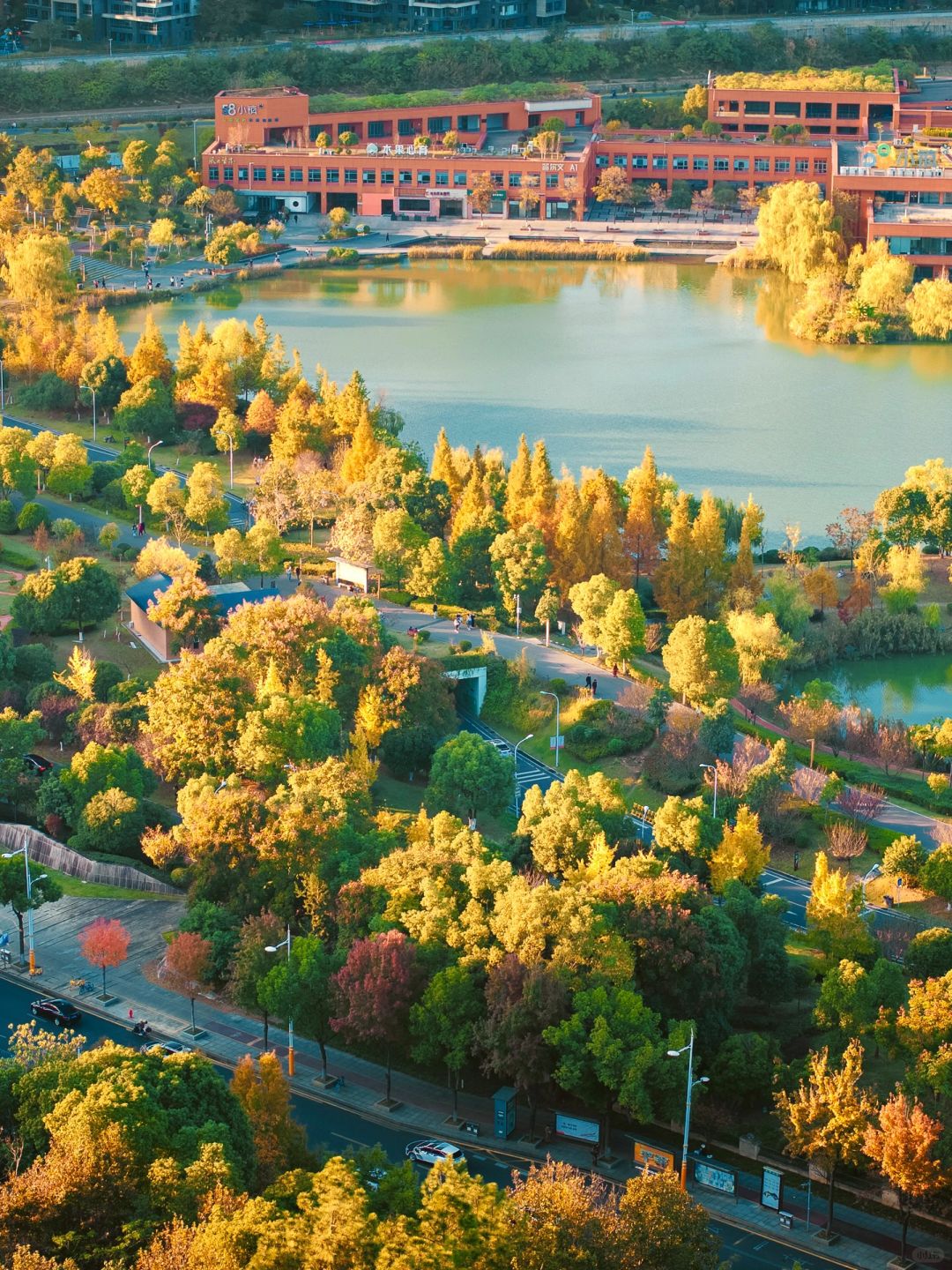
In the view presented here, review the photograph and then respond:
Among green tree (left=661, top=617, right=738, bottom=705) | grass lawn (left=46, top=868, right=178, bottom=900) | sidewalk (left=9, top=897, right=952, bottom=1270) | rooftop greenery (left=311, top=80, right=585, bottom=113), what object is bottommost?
sidewalk (left=9, top=897, right=952, bottom=1270)

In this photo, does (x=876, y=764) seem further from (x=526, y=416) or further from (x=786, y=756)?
(x=526, y=416)

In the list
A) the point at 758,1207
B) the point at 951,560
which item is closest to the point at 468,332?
the point at 951,560

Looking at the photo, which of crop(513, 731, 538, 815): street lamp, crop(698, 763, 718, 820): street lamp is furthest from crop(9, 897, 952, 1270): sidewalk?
crop(698, 763, 718, 820): street lamp

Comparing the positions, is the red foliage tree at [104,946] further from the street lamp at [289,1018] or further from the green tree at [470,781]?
the green tree at [470,781]

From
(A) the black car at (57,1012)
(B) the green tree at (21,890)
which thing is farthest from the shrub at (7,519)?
(A) the black car at (57,1012)

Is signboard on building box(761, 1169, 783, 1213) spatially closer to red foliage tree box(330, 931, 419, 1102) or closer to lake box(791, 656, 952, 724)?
red foliage tree box(330, 931, 419, 1102)
